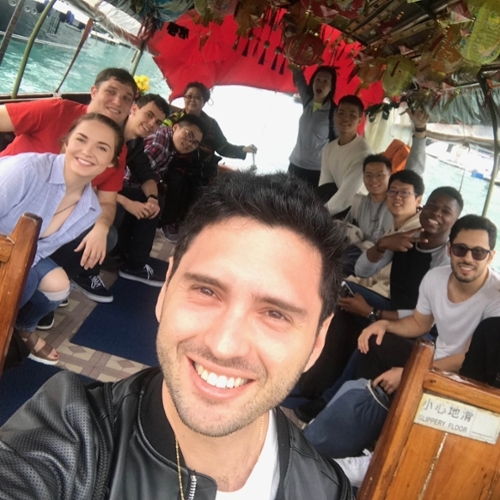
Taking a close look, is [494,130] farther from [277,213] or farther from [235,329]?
[235,329]

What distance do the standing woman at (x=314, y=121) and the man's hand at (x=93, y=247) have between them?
2.17 metres

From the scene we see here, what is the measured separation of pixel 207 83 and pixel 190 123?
11.7 feet

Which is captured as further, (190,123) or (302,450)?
(190,123)

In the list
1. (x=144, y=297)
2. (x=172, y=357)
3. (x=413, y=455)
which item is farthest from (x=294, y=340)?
(x=144, y=297)

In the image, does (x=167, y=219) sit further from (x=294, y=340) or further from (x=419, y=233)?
(x=294, y=340)

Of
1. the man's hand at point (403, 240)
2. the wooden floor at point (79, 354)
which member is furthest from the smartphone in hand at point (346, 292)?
the wooden floor at point (79, 354)

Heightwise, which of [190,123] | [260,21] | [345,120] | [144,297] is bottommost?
[144,297]

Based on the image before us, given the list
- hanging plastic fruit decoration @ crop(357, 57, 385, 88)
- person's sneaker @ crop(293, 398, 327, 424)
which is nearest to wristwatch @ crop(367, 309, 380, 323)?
person's sneaker @ crop(293, 398, 327, 424)

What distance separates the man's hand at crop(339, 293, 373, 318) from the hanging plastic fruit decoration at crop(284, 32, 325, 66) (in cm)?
218

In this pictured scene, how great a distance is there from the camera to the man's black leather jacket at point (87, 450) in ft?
2.47

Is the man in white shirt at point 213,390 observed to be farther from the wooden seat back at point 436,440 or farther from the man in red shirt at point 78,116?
the man in red shirt at point 78,116

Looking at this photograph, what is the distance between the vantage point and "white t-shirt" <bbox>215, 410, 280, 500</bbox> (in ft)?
3.13

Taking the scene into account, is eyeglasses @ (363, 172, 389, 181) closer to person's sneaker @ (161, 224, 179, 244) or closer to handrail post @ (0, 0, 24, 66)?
person's sneaker @ (161, 224, 179, 244)

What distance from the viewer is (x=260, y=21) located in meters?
3.86
